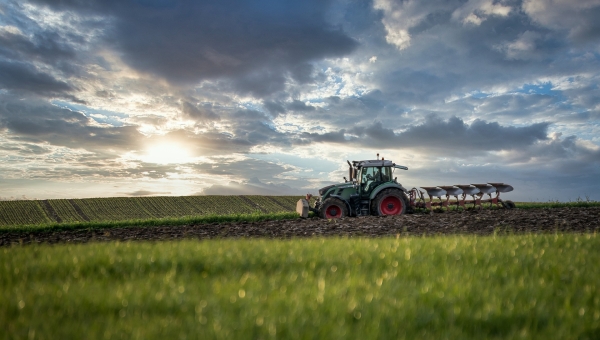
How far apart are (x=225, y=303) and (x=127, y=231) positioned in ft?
54.1

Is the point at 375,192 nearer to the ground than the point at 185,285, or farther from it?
farther from it

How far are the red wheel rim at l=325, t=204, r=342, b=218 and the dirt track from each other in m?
2.23

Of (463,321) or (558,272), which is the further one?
(558,272)

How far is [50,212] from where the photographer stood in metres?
40.7

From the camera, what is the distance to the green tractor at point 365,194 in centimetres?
2156

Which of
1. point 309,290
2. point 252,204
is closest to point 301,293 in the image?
point 309,290

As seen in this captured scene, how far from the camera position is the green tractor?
21.6m

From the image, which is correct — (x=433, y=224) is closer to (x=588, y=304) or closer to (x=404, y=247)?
(x=404, y=247)

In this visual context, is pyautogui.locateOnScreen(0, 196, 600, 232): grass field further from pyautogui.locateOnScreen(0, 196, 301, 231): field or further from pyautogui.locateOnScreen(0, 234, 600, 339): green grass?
pyautogui.locateOnScreen(0, 234, 600, 339): green grass

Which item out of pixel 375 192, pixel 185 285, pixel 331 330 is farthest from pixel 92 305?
pixel 375 192

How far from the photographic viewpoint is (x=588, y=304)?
211 inches

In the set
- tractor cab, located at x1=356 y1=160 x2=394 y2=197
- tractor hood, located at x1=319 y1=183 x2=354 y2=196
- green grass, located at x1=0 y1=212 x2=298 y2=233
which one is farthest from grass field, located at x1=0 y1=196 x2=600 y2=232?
tractor cab, located at x1=356 y1=160 x2=394 y2=197

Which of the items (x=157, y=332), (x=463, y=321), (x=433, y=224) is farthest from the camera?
(x=433, y=224)

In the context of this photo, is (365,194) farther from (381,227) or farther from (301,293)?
(301,293)
